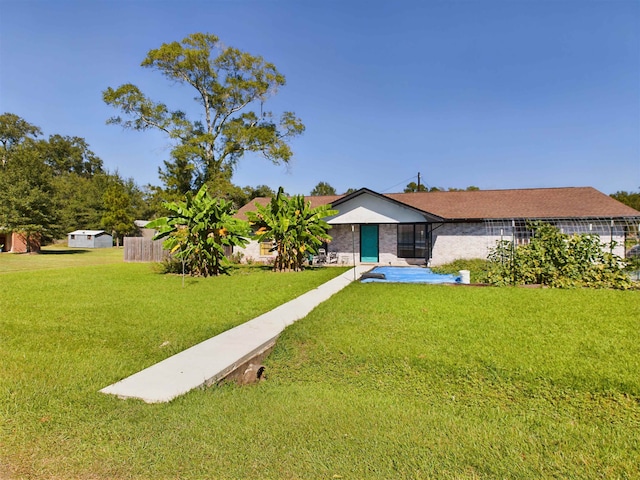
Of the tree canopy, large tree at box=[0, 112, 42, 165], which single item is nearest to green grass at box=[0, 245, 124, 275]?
large tree at box=[0, 112, 42, 165]

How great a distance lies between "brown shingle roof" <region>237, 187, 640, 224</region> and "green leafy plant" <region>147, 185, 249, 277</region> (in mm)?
2022

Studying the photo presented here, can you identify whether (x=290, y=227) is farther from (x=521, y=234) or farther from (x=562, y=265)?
(x=521, y=234)

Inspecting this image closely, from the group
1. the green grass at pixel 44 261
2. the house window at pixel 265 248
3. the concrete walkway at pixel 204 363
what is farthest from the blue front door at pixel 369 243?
the green grass at pixel 44 261

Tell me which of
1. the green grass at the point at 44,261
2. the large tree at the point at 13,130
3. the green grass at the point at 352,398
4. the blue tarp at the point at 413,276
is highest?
the large tree at the point at 13,130

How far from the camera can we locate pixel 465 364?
181 inches

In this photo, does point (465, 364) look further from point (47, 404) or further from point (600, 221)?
point (600, 221)

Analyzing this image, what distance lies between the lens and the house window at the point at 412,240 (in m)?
17.8

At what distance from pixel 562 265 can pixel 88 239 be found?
4844 cm

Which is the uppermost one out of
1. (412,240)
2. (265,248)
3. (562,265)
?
(412,240)

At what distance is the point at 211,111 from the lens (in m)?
29.6

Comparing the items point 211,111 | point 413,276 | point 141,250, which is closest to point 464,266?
point 413,276

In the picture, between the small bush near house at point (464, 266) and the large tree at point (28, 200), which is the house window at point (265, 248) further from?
the large tree at point (28, 200)

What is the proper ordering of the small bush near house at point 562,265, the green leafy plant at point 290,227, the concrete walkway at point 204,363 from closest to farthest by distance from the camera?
the concrete walkway at point 204,363 → the small bush near house at point 562,265 → the green leafy plant at point 290,227

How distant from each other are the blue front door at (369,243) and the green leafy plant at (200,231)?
677 cm
